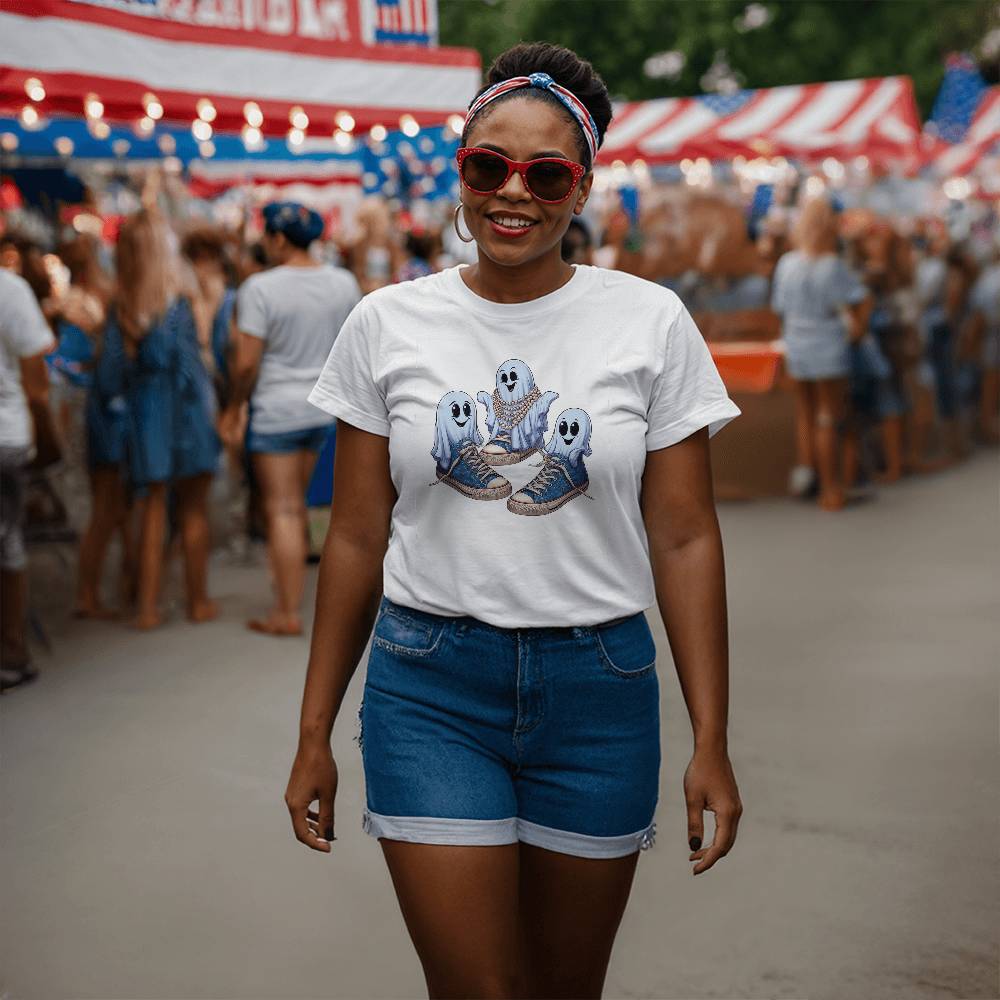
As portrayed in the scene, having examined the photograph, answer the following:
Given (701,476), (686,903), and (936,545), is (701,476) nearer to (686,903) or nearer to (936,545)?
(686,903)

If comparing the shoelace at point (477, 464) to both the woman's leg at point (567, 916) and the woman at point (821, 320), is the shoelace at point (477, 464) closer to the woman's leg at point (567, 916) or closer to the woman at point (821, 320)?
the woman's leg at point (567, 916)

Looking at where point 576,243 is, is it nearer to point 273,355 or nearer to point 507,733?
point 273,355

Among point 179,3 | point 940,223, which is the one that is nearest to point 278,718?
point 179,3

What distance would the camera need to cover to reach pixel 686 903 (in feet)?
13.3

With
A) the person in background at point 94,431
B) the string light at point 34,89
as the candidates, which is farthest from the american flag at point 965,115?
the string light at point 34,89

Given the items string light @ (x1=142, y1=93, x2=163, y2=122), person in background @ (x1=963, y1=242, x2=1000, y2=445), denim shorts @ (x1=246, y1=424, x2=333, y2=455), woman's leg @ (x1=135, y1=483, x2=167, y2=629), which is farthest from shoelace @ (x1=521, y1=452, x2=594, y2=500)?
person in background @ (x1=963, y1=242, x2=1000, y2=445)

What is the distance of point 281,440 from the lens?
22.8ft

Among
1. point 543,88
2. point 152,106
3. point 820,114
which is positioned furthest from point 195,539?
point 820,114

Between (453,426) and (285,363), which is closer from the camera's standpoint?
(453,426)

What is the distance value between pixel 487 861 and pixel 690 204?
1071 centimetres

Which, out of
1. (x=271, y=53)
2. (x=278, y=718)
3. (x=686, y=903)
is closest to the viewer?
(x=686, y=903)

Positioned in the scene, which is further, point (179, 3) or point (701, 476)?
point (179, 3)

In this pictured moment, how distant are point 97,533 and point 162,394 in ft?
2.86

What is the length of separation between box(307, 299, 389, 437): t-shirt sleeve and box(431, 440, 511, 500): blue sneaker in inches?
6.7
